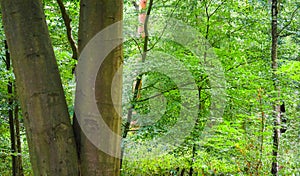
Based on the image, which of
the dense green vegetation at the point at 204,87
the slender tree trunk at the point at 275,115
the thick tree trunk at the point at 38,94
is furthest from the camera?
the slender tree trunk at the point at 275,115

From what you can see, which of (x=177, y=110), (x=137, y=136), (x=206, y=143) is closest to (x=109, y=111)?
(x=137, y=136)

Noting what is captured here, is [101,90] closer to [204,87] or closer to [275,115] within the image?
[204,87]

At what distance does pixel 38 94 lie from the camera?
2.52 feet

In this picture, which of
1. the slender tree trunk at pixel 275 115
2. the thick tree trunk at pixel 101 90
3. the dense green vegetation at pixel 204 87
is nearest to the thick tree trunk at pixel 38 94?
the thick tree trunk at pixel 101 90

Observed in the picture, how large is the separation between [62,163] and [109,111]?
182mm

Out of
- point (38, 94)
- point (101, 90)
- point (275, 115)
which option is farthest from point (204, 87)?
point (38, 94)

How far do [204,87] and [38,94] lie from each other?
215 centimetres

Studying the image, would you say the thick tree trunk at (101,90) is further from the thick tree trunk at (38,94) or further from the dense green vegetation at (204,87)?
the dense green vegetation at (204,87)

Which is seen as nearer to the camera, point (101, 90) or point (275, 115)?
point (101, 90)

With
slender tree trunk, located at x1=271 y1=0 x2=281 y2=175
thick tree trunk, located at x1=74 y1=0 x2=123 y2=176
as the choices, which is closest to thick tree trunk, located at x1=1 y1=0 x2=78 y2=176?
thick tree trunk, located at x1=74 y1=0 x2=123 y2=176

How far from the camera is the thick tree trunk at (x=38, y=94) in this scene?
77cm

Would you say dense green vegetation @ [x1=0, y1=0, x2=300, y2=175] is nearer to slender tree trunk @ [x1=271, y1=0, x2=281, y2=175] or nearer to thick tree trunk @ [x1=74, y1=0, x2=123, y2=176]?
slender tree trunk @ [x1=271, y1=0, x2=281, y2=175]

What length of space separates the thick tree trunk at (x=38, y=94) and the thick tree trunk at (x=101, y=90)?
0.12ft

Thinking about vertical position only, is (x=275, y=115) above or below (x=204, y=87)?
below
